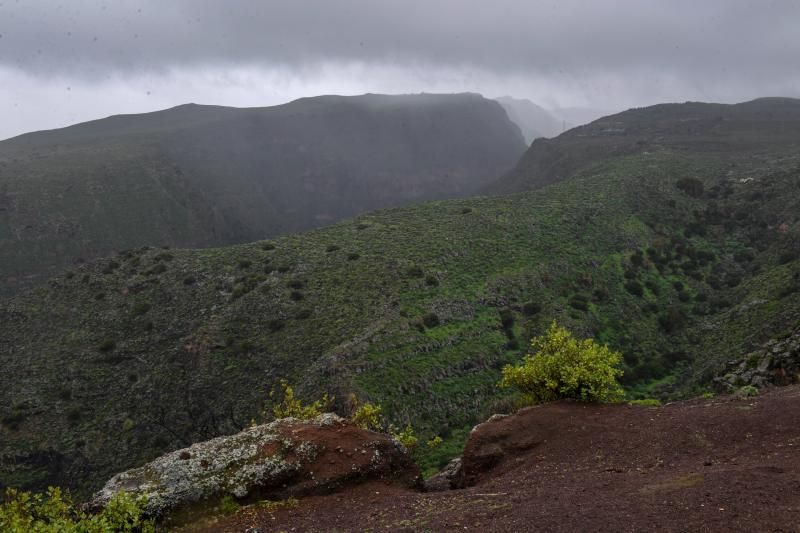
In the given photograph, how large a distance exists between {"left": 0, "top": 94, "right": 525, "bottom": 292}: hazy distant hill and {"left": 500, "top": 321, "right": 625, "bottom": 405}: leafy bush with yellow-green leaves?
3630 inches

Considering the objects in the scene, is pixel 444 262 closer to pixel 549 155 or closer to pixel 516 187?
pixel 516 187

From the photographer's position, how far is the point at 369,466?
15852 millimetres

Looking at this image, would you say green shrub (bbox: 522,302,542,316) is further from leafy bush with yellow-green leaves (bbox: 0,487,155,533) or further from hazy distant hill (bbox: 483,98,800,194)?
hazy distant hill (bbox: 483,98,800,194)

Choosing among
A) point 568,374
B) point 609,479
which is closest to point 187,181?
point 568,374

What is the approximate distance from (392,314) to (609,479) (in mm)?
28248

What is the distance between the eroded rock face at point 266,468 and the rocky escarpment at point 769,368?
15600 mm

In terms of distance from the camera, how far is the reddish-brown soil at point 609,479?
10.1 meters

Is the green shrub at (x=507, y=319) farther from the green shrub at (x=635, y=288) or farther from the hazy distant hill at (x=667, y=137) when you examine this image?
the hazy distant hill at (x=667, y=137)

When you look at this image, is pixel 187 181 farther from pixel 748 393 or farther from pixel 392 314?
pixel 748 393

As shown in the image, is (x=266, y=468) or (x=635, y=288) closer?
(x=266, y=468)

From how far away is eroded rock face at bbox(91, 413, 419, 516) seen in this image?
14.8 meters

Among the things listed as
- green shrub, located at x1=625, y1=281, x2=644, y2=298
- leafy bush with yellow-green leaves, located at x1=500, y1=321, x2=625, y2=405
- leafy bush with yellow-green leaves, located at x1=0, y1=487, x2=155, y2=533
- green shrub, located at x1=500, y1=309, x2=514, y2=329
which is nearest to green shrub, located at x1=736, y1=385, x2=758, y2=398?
leafy bush with yellow-green leaves, located at x1=500, y1=321, x2=625, y2=405

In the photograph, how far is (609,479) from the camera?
12773 mm

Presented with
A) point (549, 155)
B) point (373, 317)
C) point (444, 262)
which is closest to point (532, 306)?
point (444, 262)
